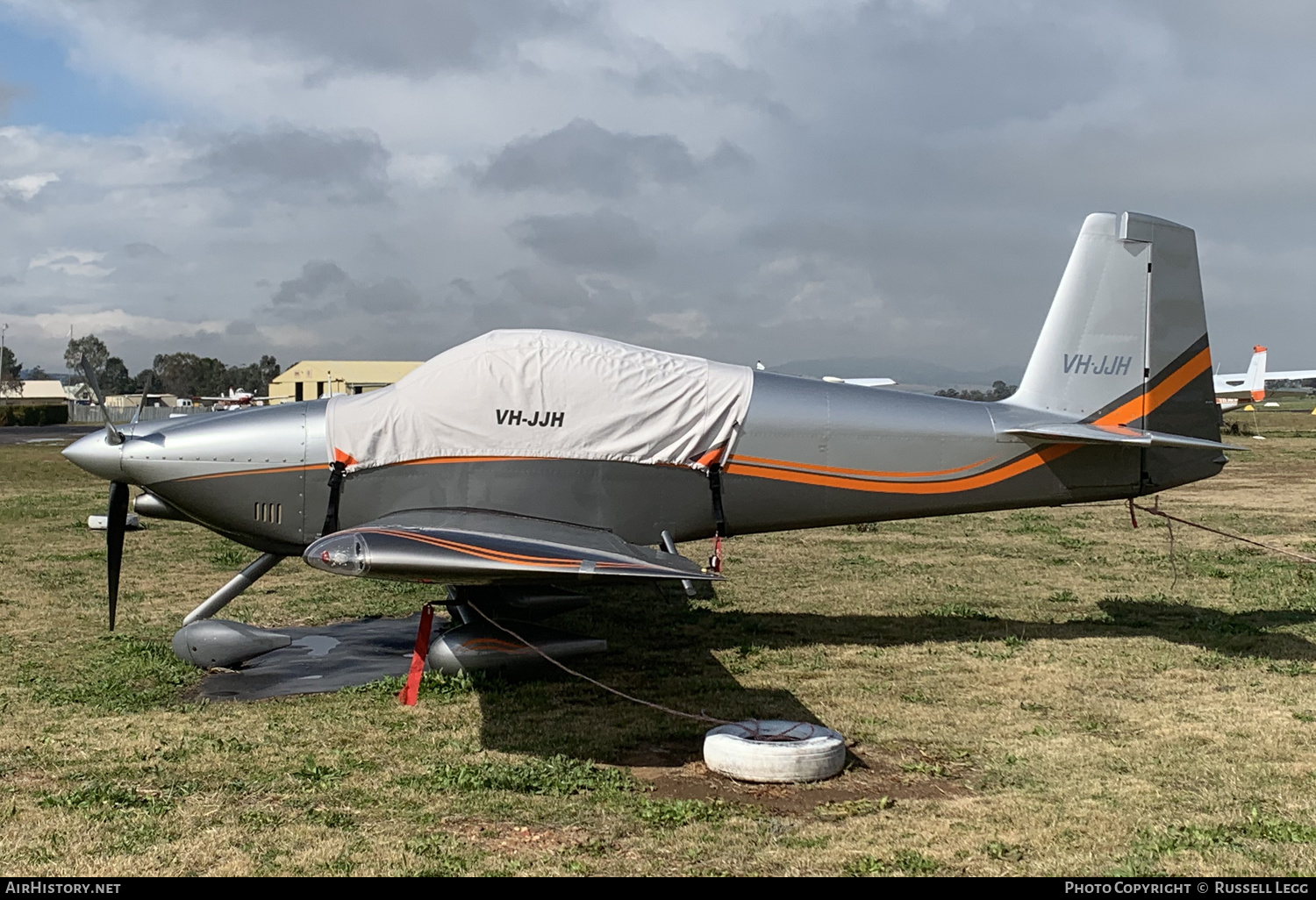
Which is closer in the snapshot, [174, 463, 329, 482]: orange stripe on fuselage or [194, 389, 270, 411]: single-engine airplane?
[174, 463, 329, 482]: orange stripe on fuselage

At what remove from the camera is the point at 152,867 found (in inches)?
176

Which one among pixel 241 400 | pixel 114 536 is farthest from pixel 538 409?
pixel 241 400

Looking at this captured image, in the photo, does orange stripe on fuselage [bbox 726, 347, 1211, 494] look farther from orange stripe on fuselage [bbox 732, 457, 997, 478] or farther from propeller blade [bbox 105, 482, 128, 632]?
propeller blade [bbox 105, 482, 128, 632]

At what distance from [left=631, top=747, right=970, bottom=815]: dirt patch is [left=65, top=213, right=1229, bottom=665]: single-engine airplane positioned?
5.57 feet

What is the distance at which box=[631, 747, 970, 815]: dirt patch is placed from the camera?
17.8ft

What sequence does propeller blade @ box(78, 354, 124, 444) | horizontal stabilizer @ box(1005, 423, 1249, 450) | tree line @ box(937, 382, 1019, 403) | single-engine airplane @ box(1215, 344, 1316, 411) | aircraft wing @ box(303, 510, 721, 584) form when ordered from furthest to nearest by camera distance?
single-engine airplane @ box(1215, 344, 1316, 411), tree line @ box(937, 382, 1019, 403), horizontal stabilizer @ box(1005, 423, 1249, 450), propeller blade @ box(78, 354, 124, 444), aircraft wing @ box(303, 510, 721, 584)

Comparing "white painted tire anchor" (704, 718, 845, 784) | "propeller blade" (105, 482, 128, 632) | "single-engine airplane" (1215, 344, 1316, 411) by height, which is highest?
"single-engine airplane" (1215, 344, 1316, 411)

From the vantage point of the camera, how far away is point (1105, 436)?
330 inches

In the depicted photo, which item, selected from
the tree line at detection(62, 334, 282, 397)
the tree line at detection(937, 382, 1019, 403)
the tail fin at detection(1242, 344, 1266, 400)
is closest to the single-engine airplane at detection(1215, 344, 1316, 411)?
the tail fin at detection(1242, 344, 1266, 400)

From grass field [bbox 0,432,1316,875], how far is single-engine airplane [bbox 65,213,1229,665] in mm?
1116

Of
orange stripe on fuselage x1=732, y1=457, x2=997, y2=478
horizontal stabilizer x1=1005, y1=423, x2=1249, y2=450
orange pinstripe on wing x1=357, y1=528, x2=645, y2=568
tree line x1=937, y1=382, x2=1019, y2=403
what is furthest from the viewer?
tree line x1=937, y1=382, x2=1019, y2=403

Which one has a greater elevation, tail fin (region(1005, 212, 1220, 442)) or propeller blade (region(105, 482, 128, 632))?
tail fin (region(1005, 212, 1220, 442))

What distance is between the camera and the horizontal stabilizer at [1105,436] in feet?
27.5
